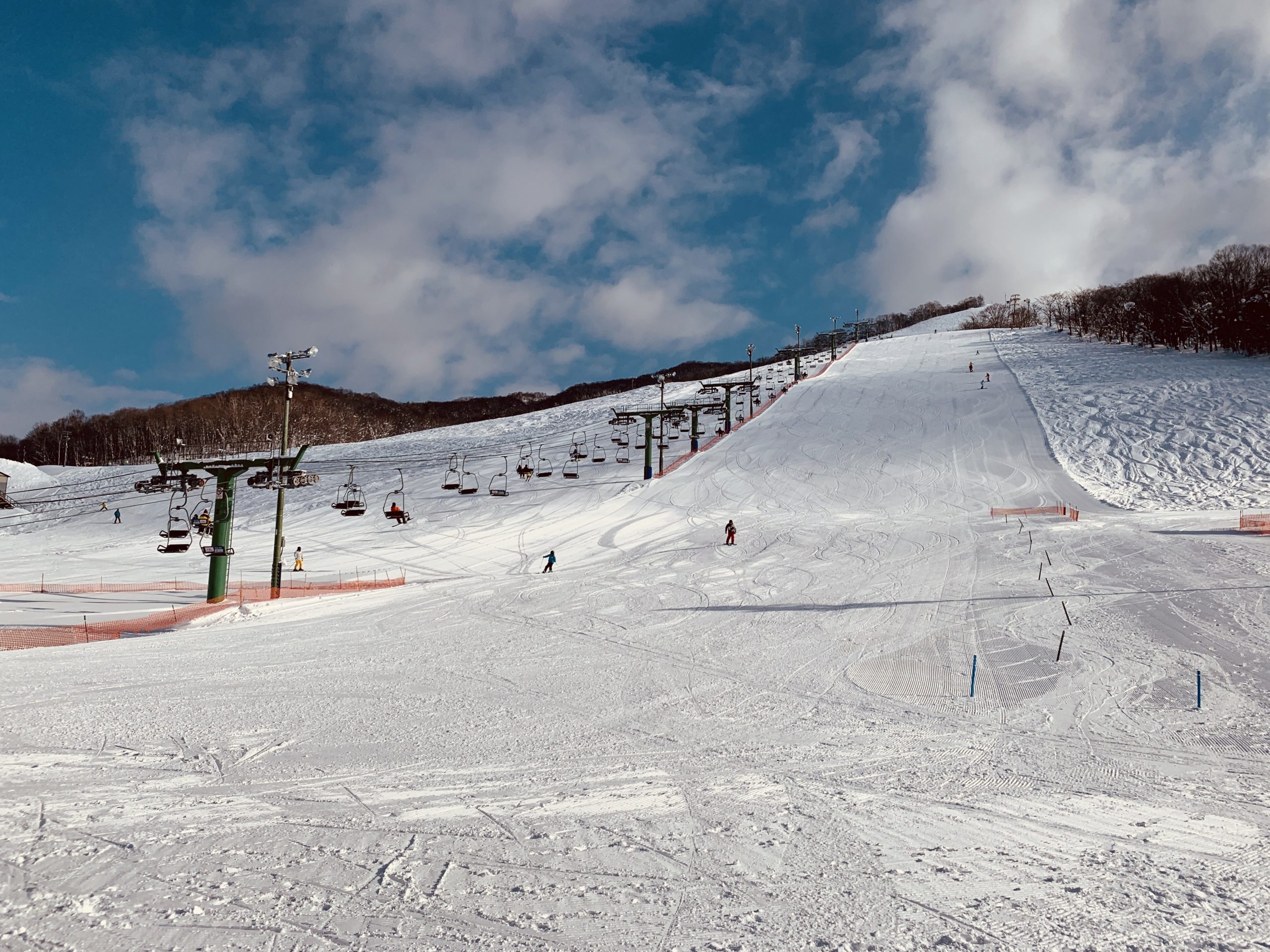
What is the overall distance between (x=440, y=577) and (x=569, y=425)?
3992cm

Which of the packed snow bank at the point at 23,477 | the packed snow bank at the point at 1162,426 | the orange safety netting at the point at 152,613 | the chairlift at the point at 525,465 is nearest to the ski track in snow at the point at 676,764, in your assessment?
the orange safety netting at the point at 152,613

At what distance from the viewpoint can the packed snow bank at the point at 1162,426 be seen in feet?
93.2

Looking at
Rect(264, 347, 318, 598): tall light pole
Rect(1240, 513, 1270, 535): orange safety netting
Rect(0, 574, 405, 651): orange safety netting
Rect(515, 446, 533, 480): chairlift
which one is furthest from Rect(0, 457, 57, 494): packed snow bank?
Rect(1240, 513, 1270, 535): orange safety netting

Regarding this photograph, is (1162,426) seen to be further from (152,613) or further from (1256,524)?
(152,613)

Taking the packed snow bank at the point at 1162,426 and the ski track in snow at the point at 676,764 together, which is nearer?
the ski track in snow at the point at 676,764

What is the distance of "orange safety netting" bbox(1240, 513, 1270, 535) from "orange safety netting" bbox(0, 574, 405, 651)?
24.3 metres

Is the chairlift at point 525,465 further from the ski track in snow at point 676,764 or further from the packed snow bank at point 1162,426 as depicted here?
the packed snow bank at point 1162,426

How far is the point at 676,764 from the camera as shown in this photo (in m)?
6.86

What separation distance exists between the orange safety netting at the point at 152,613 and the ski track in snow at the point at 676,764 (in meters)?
1.51

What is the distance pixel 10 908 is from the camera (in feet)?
13.9

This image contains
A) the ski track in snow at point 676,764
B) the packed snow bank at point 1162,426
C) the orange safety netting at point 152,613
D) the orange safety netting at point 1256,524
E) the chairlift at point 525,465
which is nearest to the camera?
the ski track in snow at point 676,764

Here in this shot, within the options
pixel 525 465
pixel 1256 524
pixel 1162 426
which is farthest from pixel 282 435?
pixel 1162 426

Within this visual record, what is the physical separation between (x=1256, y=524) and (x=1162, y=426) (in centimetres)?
1998

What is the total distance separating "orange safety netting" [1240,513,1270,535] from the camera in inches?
766
